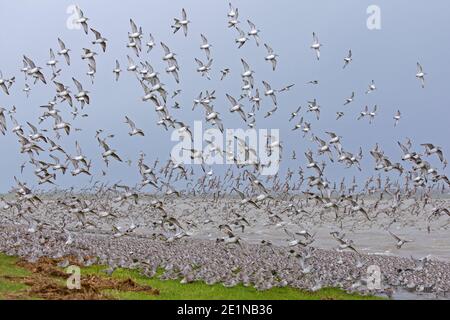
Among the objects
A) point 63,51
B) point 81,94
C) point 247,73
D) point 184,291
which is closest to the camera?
point 184,291

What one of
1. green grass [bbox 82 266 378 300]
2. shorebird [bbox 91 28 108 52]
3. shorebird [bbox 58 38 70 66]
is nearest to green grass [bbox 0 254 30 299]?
green grass [bbox 82 266 378 300]

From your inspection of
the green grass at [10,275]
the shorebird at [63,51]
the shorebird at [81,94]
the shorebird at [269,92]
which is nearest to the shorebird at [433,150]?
the shorebird at [269,92]

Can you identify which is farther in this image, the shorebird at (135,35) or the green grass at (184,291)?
the shorebird at (135,35)

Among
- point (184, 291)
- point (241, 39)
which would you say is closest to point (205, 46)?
point (241, 39)

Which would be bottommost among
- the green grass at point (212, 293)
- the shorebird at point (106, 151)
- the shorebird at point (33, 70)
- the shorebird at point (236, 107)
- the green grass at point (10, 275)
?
the green grass at point (212, 293)

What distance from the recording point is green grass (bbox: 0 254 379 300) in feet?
85.3

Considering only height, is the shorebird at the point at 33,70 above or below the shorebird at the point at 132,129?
above

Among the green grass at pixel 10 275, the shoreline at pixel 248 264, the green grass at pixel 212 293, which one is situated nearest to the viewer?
the green grass at pixel 10 275

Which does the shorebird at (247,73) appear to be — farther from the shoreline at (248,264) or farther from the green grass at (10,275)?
the green grass at (10,275)

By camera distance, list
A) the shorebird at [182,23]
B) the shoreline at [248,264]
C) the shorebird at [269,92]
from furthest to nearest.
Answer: the shorebird at [269,92], the shorebird at [182,23], the shoreline at [248,264]

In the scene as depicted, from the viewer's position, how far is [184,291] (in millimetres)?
27844

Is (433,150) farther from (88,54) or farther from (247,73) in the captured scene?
(88,54)

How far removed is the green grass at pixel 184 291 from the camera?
26.0m
